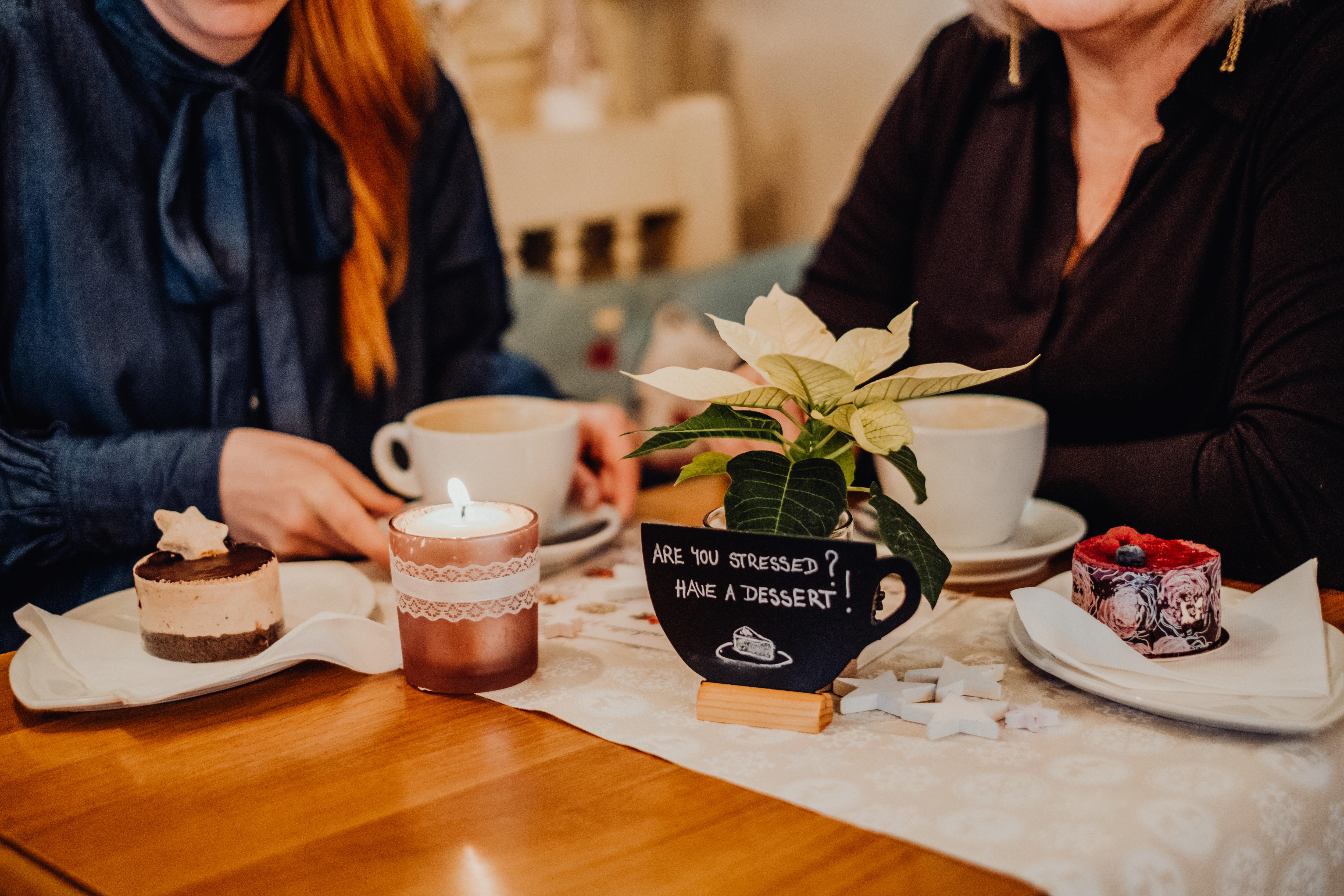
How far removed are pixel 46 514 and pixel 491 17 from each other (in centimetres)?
185

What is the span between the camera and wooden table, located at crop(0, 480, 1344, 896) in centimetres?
49

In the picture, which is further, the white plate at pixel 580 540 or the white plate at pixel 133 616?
the white plate at pixel 580 540

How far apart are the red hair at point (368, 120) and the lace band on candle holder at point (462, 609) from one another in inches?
21.7

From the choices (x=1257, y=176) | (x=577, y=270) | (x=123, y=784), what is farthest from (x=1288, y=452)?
(x=577, y=270)

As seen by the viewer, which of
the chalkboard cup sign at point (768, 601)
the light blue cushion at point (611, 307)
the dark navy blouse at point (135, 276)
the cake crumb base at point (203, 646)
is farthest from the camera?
the light blue cushion at point (611, 307)

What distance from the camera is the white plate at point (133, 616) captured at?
66 cm

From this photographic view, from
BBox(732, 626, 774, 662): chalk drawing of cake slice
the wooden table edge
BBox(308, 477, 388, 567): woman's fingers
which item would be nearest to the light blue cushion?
BBox(308, 477, 388, 567): woman's fingers

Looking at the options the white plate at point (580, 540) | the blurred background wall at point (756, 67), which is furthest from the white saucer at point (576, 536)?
the blurred background wall at point (756, 67)

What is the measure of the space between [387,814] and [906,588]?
295 mm

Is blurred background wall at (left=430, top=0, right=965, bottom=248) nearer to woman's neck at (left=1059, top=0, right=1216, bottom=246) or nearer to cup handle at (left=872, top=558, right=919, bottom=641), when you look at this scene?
woman's neck at (left=1059, top=0, right=1216, bottom=246)

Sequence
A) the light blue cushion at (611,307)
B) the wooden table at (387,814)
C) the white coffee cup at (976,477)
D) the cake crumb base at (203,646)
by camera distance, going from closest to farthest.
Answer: the wooden table at (387,814) < the cake crumb base at (203,646) < the white coffee cup at (976,477) < the light blue cushion at (611,307)

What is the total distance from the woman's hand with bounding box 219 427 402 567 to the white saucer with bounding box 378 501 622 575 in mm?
27

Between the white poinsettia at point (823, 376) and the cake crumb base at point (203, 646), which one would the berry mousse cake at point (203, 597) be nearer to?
the cake crumb base at point (203, 646)

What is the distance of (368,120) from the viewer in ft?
3.84
